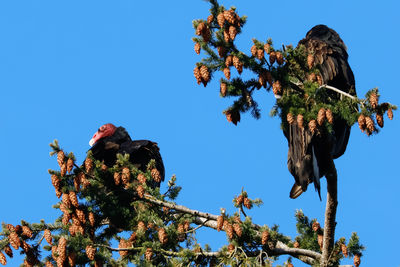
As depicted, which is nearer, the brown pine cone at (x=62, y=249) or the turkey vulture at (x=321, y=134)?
the brown pine cone at (x=62, y=249)

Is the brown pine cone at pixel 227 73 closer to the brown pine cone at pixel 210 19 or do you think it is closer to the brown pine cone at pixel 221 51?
the brown pine cone at pixel 221 51

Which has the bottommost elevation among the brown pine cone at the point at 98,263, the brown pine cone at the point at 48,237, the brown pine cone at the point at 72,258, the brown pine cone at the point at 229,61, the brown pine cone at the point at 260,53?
the brown pine cone at the point at 72,258

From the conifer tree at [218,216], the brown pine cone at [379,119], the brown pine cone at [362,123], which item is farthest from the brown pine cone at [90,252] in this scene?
the brown pine cone at [379,119]

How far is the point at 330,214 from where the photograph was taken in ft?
16.4

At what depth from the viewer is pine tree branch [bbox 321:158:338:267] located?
493cm

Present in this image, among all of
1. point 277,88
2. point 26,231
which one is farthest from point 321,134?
point 26,231

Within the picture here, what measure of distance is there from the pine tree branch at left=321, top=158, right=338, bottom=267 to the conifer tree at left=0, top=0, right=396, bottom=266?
2cm

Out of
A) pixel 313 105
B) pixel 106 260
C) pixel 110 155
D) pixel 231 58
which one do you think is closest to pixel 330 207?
pixel 313 105

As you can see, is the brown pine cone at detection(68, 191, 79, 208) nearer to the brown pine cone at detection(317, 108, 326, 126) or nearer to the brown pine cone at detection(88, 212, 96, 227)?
the brown pine cone at detection(88, 212, 96, 227)

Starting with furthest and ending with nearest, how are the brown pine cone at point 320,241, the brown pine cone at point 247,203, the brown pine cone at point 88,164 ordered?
the brown pine cone at point 320,241 → the brown pine cone at point 88,164 → the brown pine cone at point 247,203

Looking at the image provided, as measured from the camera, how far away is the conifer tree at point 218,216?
4711 millimetres

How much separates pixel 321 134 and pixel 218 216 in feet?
2.86

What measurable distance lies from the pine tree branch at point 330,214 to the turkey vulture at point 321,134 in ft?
0.24

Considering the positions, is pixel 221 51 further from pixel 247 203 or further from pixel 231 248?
pixel 231 248
